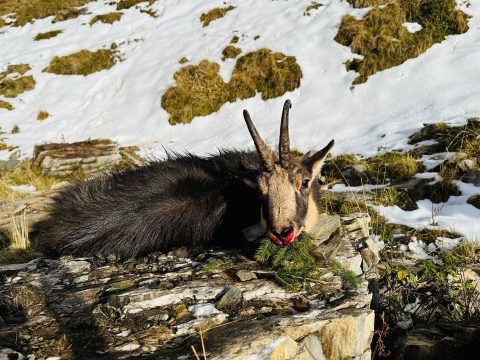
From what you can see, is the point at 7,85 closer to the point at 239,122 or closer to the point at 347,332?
the point at 239,122

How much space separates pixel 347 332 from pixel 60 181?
921cm

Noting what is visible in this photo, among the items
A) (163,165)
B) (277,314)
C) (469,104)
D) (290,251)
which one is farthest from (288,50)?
(277,314)

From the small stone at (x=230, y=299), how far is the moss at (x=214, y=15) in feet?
51.5

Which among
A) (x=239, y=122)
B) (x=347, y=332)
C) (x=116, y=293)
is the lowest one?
(x=239, y=122)

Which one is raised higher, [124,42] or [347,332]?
[124,42]

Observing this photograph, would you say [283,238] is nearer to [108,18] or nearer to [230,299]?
[230,299]

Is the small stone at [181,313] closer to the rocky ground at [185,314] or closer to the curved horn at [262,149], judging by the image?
the rocky ground at [185,314]

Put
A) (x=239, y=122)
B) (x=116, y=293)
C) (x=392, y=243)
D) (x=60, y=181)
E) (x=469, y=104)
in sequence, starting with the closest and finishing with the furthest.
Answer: (x=116, y=293)
(x=392, y=243)
(x=469, y=104)
(x=60, y=181)
(x=239, y=122)

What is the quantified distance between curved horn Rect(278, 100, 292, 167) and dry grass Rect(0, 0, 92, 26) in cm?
2287

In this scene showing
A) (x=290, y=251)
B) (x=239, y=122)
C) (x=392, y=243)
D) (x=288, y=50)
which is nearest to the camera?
(x=290, y=251)

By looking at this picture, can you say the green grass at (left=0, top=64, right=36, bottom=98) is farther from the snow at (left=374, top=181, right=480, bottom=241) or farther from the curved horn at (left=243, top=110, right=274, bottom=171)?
the snow at (left=374, top=181, right=480, bottom=241)

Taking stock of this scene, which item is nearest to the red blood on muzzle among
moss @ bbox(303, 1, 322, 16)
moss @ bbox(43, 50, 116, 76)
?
moss @ bbox(303, 1, 322, 16)

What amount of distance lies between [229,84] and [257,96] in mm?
1176

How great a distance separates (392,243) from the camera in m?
5.66
